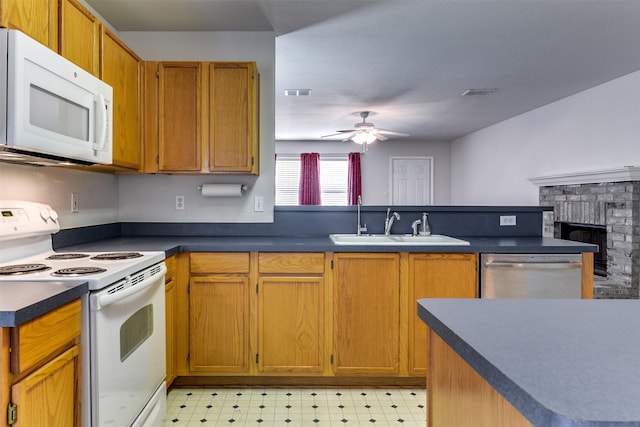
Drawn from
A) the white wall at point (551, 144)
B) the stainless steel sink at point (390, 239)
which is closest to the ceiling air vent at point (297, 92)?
the stainless steel sink at point (390, 239)

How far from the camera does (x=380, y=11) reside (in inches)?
104

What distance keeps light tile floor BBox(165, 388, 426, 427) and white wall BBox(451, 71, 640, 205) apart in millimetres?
3227

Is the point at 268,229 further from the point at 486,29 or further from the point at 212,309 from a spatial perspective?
the point at 486,29

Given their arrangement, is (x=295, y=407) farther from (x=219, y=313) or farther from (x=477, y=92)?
(x=477, y=92)

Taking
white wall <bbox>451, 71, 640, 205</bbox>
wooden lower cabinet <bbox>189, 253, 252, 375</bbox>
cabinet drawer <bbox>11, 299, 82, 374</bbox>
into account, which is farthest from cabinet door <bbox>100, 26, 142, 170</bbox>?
white wall <bbox>451, 71, 640, 205</bbox>

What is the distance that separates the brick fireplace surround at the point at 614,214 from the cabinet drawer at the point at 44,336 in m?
4.24

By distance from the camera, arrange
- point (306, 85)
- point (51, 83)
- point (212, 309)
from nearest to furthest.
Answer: point (51, 83) → point (212, 309) → point (306, 85)

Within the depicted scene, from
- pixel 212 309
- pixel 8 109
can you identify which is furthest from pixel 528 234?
pixel 8 109

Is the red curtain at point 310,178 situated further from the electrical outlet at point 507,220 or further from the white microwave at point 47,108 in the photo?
the white microwave at point 47,108

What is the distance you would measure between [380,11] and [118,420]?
255 centimetres

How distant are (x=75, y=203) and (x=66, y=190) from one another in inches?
4.6

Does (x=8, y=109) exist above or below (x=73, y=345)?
above

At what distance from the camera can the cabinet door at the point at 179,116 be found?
8.80ft

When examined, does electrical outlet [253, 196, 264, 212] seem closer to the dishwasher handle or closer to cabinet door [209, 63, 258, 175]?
cabinet door [209, 63, 258, 175]
